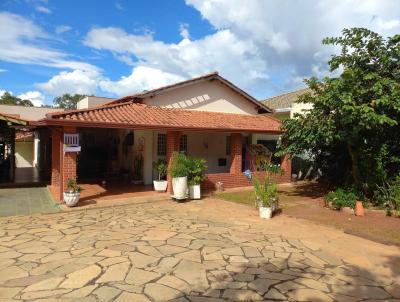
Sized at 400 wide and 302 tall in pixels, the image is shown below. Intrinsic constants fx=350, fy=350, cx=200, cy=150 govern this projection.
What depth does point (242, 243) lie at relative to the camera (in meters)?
7.65

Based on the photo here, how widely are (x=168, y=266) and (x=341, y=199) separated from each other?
7.49 m

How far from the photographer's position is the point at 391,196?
35.7 feet

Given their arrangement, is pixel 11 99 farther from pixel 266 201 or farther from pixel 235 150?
pixel 266 201

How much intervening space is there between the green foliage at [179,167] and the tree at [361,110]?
408 cm

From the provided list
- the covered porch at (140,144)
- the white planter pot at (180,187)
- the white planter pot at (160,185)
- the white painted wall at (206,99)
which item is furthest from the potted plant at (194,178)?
the white painted wall at (206,99)

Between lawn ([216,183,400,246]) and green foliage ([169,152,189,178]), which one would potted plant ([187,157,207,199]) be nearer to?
green foliage ([169,152,189,178])

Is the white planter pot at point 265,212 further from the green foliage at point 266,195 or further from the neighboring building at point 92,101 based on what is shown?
the neighboring building at point 92,101

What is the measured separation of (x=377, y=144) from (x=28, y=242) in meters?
11.0

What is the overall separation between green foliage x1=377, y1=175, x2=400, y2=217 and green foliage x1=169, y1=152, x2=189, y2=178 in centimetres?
658

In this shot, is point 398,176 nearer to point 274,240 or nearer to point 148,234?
point 274,240

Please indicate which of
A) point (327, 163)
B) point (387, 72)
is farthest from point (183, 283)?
point (327, 163)

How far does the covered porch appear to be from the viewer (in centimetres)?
1192

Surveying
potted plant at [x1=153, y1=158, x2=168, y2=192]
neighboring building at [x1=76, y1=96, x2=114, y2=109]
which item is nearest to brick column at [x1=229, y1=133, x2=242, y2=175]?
potted plant at [x1=153, y1=158, x2=168, y2=192]

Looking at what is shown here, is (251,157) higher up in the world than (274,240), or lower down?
higher up
